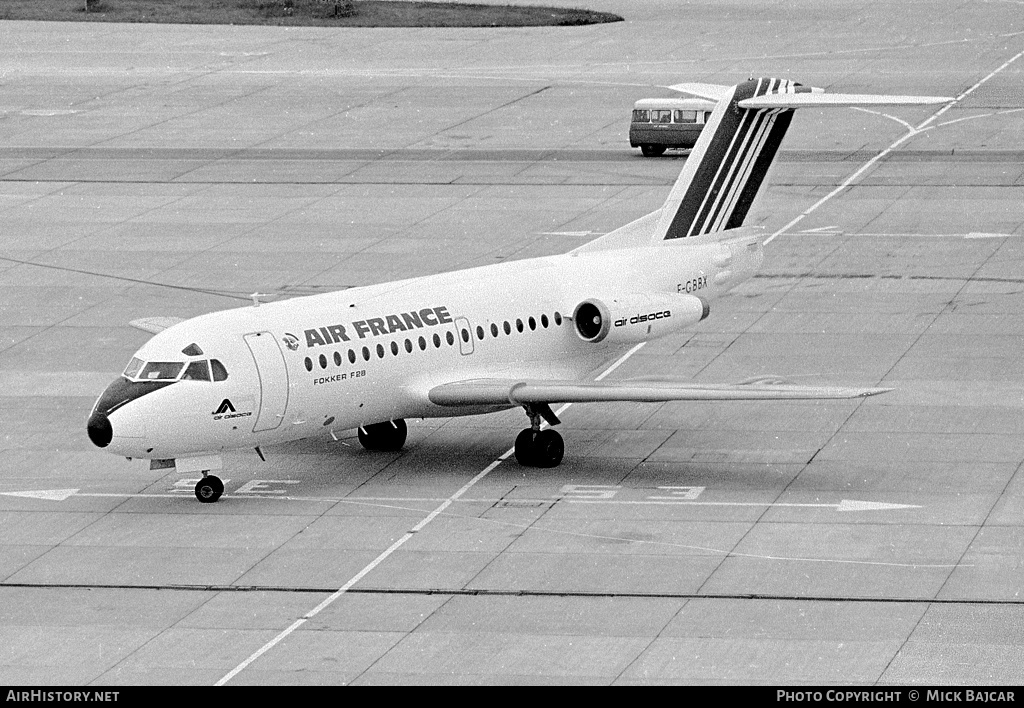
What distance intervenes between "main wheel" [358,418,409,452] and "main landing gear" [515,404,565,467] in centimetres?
226

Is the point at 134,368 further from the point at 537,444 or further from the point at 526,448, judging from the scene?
the point at 537,444

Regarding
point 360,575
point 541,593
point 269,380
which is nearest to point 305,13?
point 269,380

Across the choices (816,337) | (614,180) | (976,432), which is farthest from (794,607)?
(614,180)

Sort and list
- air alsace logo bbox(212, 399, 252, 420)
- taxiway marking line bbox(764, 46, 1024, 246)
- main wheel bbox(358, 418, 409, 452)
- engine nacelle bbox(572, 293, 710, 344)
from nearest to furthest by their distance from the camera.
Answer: air alsace logo bbox(212, 399, 252, 420) < main wheel bbox(358, 418, 409, 452) < engine nacelle bbox(572, 293, 710, 344) < taxiway marking line bbox(764, 46, 1024, 246)

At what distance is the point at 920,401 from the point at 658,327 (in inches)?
206

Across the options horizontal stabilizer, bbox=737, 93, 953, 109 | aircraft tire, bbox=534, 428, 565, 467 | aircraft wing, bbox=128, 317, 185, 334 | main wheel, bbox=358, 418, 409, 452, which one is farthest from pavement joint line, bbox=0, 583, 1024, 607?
horizontal stabilizer, bbox=737, 93, 953, 109

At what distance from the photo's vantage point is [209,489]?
102ft

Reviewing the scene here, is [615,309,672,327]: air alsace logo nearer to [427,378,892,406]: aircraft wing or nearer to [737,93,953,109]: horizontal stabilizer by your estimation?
[427,378,892,406]: aircraft wing

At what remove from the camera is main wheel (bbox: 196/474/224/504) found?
102 ft

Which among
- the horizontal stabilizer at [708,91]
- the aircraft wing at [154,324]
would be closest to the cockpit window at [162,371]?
the aircraft wing at [154,324]

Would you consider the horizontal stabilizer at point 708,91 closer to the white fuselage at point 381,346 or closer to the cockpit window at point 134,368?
the white fuselage at point 381,346

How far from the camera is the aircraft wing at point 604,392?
31.3 metres
